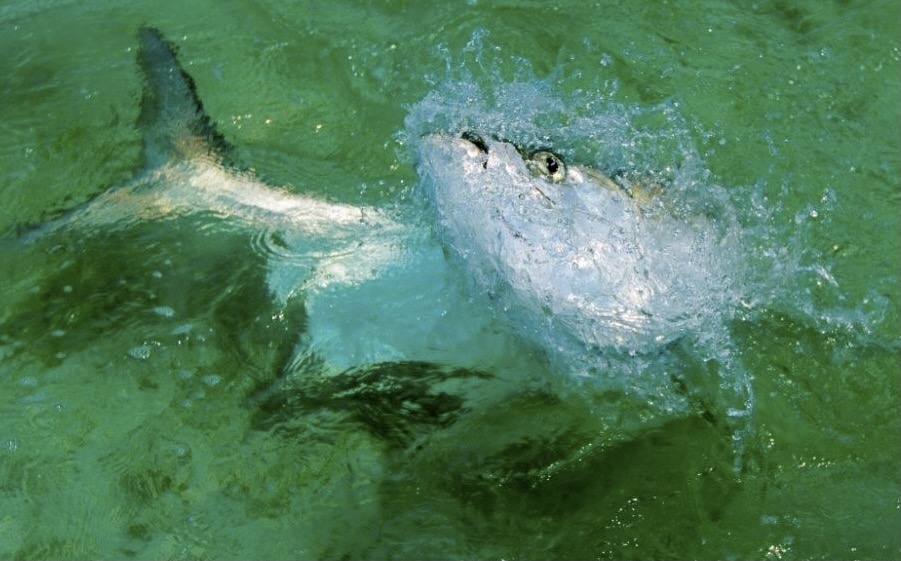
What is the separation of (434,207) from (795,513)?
1487mm

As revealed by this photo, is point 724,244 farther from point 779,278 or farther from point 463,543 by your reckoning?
point 463,543

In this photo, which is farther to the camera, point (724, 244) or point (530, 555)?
point (724, 244)

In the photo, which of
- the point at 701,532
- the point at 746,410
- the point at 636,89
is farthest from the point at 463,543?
the point at 636,89

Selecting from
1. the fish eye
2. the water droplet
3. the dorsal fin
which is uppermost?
the fish eye

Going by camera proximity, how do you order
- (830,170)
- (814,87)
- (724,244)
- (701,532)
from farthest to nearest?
(814,87) → (830,170) → (724,244) → (701,532)

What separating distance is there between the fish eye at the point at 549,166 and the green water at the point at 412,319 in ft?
1.35

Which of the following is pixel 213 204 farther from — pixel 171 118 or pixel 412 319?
pixel 412 319

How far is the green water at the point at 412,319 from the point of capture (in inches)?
113

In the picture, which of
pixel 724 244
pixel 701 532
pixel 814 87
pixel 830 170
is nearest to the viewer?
pixel 701 532

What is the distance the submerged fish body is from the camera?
2896mm

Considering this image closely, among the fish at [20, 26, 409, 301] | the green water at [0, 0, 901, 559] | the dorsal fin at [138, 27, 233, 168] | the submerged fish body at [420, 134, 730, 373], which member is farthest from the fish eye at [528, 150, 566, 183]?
the dorsal fin at [138, 27, 233, 168]

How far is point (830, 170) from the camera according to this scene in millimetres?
3318

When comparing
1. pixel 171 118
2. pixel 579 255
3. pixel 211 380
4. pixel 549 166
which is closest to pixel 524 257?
pixel 579 255

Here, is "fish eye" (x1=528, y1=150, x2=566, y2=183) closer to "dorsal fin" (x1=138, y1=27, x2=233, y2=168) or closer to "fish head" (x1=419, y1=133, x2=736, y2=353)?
"fish head" (x1=419, y1=133, x2=736, y2=353)
